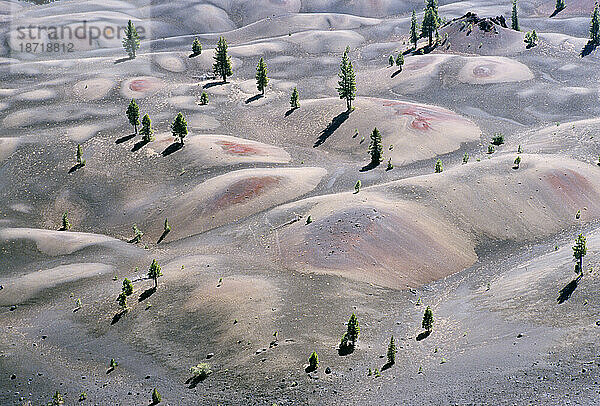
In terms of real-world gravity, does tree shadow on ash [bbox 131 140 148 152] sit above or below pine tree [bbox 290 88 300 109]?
below

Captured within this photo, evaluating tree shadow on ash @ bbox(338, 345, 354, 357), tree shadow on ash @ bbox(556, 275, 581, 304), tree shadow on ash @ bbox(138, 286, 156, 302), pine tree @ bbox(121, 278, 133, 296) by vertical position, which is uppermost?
tree shadow on ash @ bbox(556, 275, 581, 304)

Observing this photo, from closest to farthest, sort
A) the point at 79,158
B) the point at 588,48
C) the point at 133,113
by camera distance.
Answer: the point at 79,158, the point at 133,113, the point at 588,48

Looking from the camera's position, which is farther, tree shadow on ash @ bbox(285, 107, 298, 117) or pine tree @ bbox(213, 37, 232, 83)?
pine tree @ bbox(213, 37, 232, 83)

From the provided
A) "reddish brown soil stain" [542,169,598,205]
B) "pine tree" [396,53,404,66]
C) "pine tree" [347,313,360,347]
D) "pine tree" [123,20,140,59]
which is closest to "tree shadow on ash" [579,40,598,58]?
"pine tree" [396,53,404,66]

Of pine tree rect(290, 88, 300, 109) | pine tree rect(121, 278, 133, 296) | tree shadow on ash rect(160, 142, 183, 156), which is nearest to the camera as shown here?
pine tree rect(121, 278, 133, 296)

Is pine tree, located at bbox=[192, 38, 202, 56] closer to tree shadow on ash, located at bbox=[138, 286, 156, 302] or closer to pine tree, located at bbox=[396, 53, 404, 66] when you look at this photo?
pine tree, located at bbox=[396, 53, 404, 66]

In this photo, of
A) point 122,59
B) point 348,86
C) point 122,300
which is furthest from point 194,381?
point 122,59

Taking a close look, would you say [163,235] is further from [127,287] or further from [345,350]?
[345,350]
